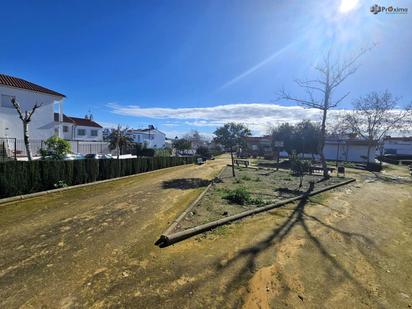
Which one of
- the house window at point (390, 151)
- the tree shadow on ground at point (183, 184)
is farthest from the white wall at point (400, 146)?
the tree shadow on ground at point (183, 184)

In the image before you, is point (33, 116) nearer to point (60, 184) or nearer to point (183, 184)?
point (60, 184)

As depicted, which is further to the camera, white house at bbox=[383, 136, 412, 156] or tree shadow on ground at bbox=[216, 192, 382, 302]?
white house at bbox=[383, 136, 412, 156]

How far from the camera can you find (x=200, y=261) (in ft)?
14.5

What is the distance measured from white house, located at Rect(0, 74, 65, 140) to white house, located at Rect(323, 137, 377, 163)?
41.8 meters

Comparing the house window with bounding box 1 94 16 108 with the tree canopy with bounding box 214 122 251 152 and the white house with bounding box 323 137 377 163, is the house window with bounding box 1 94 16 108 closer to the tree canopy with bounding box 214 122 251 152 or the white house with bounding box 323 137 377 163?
the tree canopy with bounding box 214 122 251 152

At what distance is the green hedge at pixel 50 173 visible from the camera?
8547 millimetres

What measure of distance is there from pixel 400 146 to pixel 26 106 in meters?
78.5

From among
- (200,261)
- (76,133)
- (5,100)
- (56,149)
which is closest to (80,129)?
(76,133)

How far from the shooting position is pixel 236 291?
11.6 ft

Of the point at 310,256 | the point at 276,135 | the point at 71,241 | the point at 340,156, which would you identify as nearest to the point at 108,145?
the point at 276,135

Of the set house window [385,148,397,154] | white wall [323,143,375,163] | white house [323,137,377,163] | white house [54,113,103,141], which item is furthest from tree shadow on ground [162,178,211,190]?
house window [385,148,397,154]

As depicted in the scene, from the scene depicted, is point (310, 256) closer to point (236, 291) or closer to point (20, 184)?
point (236, 291)

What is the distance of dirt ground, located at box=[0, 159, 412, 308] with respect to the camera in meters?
3.40

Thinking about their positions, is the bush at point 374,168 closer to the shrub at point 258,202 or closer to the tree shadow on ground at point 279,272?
the shrub at point 258,202
